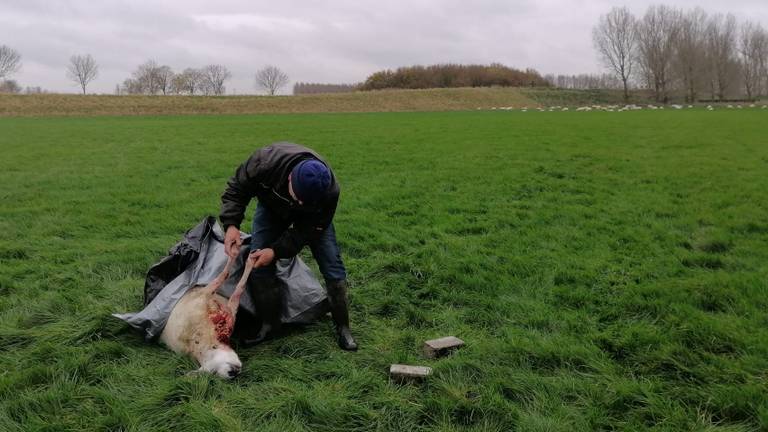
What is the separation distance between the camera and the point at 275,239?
405 centimetres

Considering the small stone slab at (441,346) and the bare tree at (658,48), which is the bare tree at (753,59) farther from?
the small stone slab at (441,346)

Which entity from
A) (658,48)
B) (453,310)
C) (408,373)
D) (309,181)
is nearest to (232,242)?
(309,181)

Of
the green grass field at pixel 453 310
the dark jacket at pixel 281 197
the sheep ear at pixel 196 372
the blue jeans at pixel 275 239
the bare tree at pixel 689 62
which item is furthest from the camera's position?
Answer: the bare tree at pixel 689 62

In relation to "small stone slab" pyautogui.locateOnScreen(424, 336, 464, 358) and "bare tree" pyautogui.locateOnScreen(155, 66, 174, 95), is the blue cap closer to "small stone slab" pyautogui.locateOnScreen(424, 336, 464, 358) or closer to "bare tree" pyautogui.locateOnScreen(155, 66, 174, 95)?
"small stone slab" pyautogui.locateOnScreen(424, 336, 464, 358)

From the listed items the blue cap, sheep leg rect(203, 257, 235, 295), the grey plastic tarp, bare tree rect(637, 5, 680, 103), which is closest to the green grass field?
the grey plastic tarp

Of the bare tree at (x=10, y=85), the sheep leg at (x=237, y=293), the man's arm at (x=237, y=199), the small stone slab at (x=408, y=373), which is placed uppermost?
the bare tree at (x=10, y=85)

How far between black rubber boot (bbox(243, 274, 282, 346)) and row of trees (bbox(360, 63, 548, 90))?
76.8m

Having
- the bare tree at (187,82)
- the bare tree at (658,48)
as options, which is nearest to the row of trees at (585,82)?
the bare tree at (658,48)

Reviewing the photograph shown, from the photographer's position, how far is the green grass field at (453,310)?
10.3 feet

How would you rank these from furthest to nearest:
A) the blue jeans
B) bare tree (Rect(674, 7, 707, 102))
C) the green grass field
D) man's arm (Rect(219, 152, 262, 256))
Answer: bare tree (Rect(674, 7, 707, 102)), the blue jeans, man's arm (Rect(219, 152, 262, 256)), the green grass field

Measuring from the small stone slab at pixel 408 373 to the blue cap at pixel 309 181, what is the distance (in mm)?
1192

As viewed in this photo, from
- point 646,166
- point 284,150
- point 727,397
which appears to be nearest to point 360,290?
point 284,150

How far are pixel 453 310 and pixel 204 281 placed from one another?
2.03 m

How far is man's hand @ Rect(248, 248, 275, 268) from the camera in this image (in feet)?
12.5
